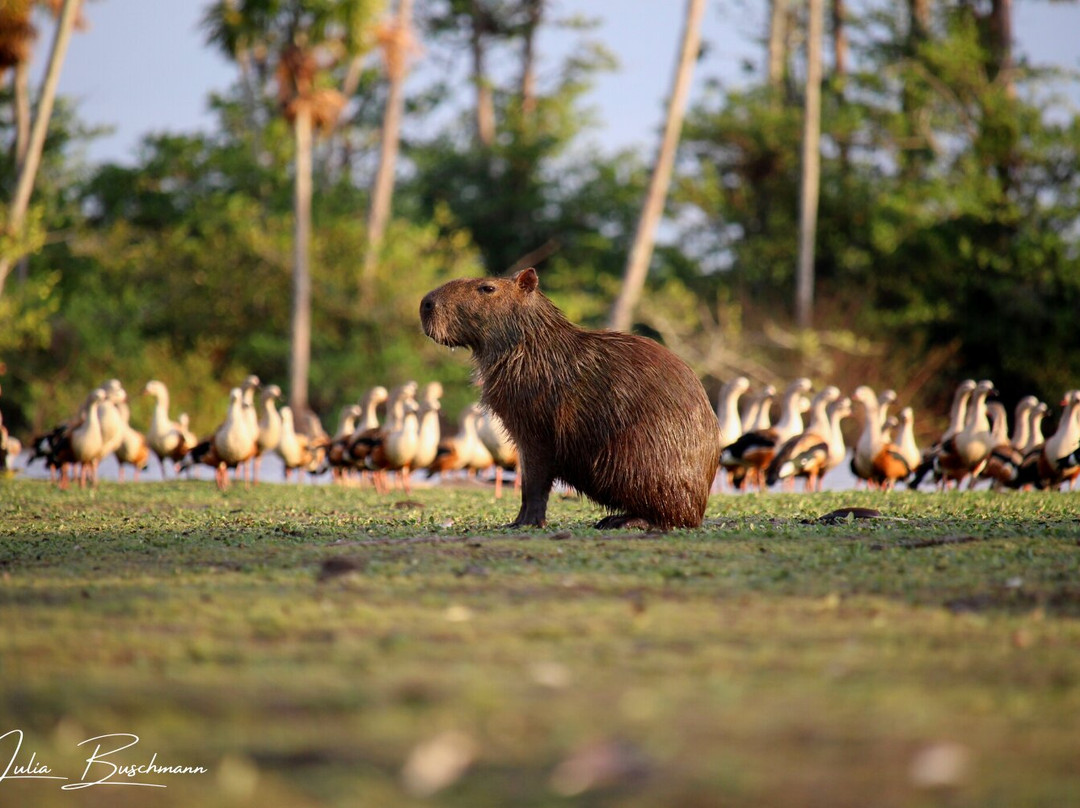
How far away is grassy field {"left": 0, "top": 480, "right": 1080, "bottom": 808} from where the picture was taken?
2.70 meters

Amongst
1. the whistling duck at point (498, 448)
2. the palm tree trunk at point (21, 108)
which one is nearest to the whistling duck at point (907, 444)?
the whistling duck at point (498, 448)

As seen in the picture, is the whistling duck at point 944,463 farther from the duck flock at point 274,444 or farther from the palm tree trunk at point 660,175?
the palm tree trunk at point 660,175

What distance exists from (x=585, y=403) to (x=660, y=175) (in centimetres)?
1743

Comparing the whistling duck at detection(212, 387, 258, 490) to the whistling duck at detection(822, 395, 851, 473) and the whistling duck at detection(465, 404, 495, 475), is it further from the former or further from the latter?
the whistling duck at detection(822, 395, 851, 473)

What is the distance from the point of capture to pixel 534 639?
12.7 feet

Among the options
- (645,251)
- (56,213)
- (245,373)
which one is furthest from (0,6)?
(645,251)

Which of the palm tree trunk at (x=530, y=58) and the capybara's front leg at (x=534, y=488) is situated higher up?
the palm tree trunk at (x=530, y=58)

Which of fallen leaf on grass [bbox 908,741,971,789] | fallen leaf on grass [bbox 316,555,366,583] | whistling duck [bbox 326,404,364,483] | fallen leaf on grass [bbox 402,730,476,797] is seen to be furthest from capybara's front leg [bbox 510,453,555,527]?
whistling duck [bbox 326,404,364,483]

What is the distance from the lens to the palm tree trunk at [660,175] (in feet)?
77.3

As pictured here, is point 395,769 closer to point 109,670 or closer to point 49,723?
point 49,723

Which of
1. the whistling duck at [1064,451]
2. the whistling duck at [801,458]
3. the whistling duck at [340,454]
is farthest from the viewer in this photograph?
the whistling duck at [340,454]

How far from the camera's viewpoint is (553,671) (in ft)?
11.3

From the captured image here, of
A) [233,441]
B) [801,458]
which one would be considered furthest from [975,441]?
[233,441]

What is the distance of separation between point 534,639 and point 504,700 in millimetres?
719
